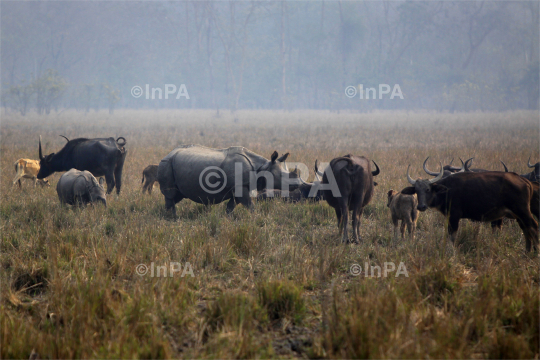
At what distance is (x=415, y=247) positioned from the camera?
5469 mm

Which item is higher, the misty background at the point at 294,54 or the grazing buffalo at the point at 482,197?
the misty background at the point at 294,54

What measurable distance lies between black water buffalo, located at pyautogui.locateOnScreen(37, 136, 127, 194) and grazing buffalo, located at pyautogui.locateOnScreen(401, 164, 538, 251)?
682 cm

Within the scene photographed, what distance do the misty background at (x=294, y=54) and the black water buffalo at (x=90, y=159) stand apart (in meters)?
50.3

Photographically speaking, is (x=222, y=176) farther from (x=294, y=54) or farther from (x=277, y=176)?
(x=294, y=54)

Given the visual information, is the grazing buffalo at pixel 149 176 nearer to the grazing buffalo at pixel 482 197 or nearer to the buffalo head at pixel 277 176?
the buffalo head at pixel 277 176

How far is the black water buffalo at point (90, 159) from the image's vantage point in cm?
952

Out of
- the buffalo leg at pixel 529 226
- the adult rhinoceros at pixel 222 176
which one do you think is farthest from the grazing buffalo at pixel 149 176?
the buffalo leg at pixel 529 226

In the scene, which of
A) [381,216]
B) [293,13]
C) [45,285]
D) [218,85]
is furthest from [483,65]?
[45,285]

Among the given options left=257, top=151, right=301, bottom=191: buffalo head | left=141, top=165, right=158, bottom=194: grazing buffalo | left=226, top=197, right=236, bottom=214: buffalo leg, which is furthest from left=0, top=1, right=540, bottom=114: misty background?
left=257, top=151, right=301, bottom=191: buffalo head

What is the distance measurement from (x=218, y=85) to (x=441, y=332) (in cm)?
8102

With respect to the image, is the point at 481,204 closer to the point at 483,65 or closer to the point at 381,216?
the point at 381,216

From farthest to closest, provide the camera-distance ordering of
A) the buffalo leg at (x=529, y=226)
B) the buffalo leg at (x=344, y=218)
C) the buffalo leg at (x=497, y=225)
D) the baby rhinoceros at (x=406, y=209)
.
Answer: the buffalo leg at (x=497, y=225) → the baby rhinoceros at (x=406, y=209) → the buffalo leg at (x=344, y=218) → the buffalo leg at (x=529, y=226)

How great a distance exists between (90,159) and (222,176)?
12.9 ft

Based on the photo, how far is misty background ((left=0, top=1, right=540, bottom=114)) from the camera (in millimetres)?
64188
